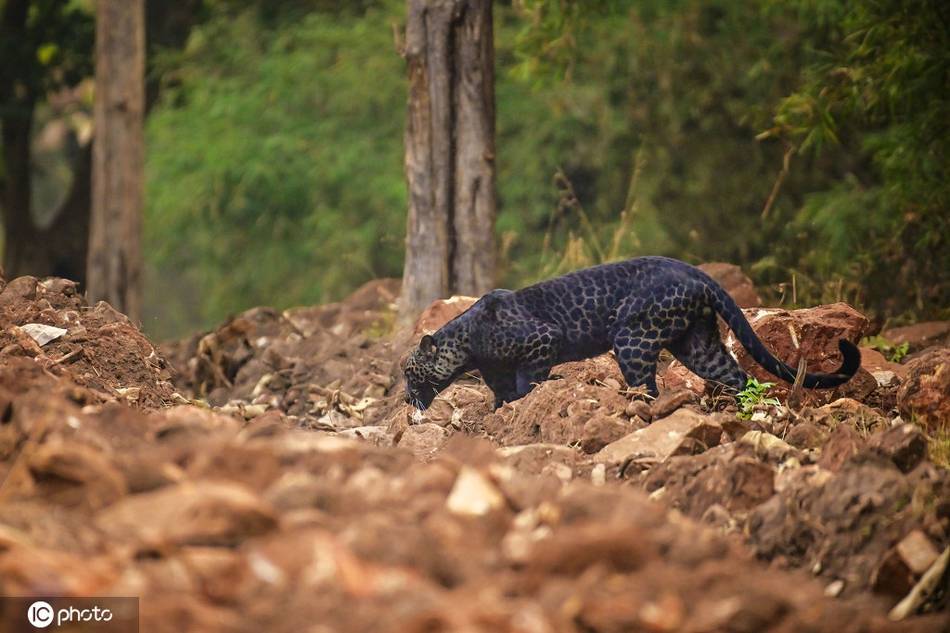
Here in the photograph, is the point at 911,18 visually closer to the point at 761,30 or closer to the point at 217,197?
the point at 761,30

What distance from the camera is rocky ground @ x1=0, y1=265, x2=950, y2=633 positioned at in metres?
3.57

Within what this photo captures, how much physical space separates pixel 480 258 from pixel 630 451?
5.14 meters

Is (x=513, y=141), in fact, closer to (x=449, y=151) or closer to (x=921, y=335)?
(x=449, y=151)

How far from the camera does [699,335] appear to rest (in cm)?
762

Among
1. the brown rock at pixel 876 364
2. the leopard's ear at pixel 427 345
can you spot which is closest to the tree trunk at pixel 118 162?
the leopard's ear at pixel 427 345

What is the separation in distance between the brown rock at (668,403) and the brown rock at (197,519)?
3369mm

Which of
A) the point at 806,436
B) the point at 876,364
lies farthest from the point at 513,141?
the point at 806,436

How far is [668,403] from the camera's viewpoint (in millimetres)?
6883

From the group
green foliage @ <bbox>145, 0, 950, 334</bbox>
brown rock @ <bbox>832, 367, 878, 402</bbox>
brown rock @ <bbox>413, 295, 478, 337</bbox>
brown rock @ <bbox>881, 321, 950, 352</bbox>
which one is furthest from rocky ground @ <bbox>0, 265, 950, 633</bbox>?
green foliage @ <bbox>145, 0, 950, 334</bbox>

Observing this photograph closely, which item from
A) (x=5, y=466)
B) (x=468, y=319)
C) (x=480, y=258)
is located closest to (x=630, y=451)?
(x=468, y=319)

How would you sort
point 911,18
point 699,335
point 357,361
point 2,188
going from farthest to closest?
point 2,188 → point 911,18 → point 357,361 → point 699,335

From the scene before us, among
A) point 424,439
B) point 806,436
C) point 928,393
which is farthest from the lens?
point 424,439

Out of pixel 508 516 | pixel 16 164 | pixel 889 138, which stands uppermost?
pixel 889 138

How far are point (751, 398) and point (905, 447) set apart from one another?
6.38ft
